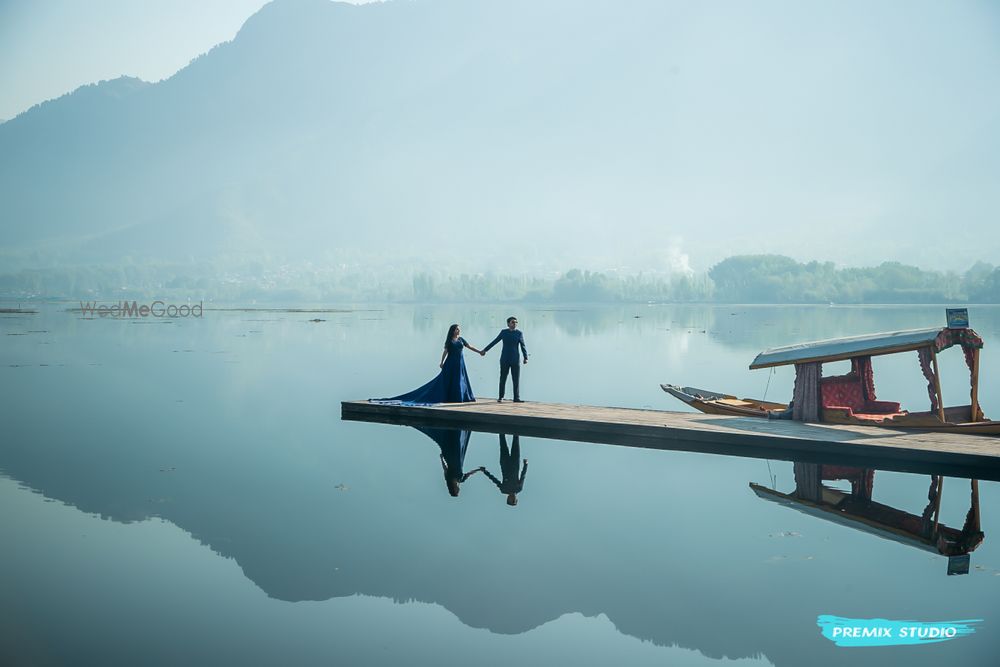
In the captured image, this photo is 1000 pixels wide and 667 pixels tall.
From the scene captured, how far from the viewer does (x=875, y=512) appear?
1500cm

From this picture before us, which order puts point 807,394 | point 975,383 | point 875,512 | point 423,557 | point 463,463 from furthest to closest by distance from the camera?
point 807,394, point 463,463, point 975,383, point 875,512, point 423,557

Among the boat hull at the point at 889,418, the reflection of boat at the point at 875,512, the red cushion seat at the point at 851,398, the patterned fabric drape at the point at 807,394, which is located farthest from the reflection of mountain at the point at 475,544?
the red cushion seat at the point at 851,398

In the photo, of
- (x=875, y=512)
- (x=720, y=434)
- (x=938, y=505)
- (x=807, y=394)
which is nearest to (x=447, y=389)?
(x=720, y=434)

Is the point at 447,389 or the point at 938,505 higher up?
the point at 447,389

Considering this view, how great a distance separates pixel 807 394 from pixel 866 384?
4.83ft

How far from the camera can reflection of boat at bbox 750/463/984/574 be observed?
44.4ft

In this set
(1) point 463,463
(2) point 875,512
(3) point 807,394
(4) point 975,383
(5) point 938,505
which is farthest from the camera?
(3) point 807,394

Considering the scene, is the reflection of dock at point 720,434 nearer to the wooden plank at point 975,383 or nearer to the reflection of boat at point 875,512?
the reflection of boat at point 875,512

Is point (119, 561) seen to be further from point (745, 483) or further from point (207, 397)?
point (207, 397)

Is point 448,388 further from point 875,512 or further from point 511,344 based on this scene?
point 875,512

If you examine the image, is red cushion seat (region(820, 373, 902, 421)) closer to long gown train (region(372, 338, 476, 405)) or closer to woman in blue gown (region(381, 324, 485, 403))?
woman in blue gown (region(381, 324, 485, 403))

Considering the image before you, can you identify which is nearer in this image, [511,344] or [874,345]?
[874,345]

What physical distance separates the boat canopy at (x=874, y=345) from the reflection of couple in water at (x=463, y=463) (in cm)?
626

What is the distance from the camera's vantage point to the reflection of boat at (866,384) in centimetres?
1834
